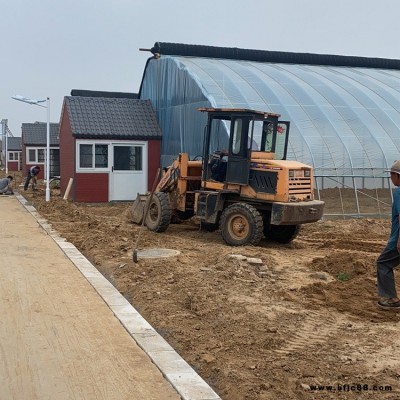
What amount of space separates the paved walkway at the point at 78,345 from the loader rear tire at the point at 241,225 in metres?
3.75

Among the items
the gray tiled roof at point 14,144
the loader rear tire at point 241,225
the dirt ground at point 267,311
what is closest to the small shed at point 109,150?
the dirt ground at point 267,311

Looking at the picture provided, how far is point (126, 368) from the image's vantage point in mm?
5672

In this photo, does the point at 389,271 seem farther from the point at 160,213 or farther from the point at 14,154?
the point at 14,154

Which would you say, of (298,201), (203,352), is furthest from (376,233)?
(203,352)

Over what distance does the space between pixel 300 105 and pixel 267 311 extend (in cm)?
1391

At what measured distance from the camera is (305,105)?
20688 mm

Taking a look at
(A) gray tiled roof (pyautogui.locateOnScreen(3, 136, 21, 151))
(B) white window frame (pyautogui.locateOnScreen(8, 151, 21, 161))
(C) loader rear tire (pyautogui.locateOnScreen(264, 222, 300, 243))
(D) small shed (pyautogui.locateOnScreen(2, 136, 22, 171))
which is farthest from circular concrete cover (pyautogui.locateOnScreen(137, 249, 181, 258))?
(B) white window frame (pyautogui.locateOnScreen(8, 151, 21, 161))

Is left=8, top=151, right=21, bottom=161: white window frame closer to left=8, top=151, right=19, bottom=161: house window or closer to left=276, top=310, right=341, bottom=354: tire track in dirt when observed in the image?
left=8, top=151, right=19, bottom=161: house window

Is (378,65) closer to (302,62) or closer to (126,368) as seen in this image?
(302,62)

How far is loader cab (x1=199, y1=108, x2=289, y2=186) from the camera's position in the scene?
1313 centimetres

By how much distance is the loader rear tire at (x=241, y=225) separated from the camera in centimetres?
1279

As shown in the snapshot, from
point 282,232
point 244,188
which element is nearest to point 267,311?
point 244,188

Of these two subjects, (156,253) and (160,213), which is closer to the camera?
(156,253)

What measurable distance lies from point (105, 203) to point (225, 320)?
1643 centimetres
